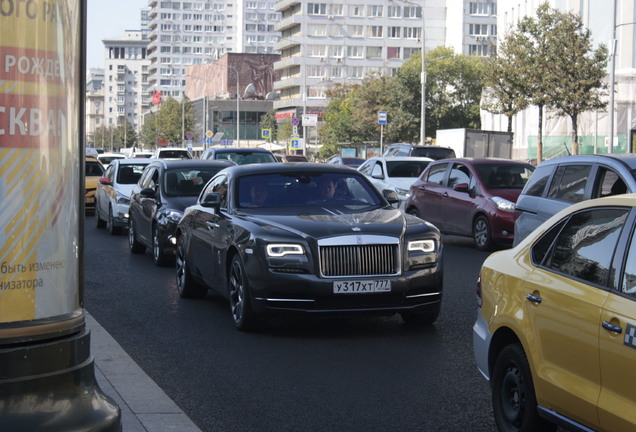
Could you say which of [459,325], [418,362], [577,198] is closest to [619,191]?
[577,198]

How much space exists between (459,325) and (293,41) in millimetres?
126650

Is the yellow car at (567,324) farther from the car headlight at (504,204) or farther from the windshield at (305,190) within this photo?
the car headlight at (504,204)

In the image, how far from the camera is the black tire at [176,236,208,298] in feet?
40.1

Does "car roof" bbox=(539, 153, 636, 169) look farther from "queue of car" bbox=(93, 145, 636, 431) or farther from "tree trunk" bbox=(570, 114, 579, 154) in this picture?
"tree trunk" bbox=(570, 114, 579, 154)

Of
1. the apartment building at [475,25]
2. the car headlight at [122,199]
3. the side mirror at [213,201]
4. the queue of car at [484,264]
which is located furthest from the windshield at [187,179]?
the apartment building at [475,25]

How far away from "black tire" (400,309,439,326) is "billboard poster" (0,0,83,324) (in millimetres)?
5988

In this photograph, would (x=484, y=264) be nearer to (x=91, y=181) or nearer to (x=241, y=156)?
(x=241, y=156)

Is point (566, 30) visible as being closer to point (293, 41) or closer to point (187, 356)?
point (187, 356)

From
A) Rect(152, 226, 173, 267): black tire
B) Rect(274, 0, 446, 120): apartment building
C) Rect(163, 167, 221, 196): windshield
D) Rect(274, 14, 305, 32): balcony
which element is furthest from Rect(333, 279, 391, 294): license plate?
Rect(274, 14, 305, 32): balcony

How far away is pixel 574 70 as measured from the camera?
5159 centimetres

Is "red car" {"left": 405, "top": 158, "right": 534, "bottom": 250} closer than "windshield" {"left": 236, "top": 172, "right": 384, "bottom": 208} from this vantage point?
No

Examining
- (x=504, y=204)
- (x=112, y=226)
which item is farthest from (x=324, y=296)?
(x=112, y=226)

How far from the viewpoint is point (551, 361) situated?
17.2 feet

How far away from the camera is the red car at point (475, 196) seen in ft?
61.5
